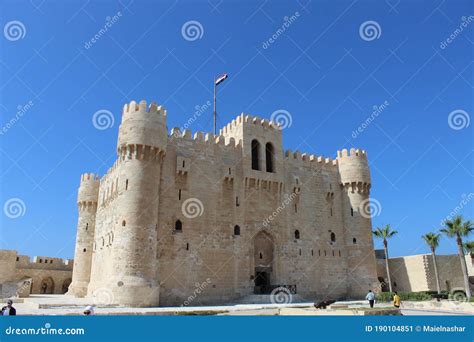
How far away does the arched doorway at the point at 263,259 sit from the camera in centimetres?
2719

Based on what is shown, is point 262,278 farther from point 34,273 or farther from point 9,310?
point 34,273

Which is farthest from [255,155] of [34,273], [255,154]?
[34,273]

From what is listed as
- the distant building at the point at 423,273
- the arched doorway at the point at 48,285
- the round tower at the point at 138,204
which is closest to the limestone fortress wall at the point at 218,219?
the round tower at the point at 138,204

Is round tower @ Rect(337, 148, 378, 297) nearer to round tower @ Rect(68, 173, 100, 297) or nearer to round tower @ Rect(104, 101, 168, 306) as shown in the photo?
round tower @ Rect(104, 101, 168, 306)

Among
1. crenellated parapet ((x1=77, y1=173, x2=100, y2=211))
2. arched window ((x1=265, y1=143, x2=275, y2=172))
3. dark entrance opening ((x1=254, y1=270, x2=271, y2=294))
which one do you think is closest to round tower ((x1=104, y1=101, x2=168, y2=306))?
dark entrance opening ((x1=254, y1=270, x2=271, y2=294))

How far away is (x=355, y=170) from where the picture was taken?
32.5 metres

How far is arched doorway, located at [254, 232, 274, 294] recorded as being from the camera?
2719cm

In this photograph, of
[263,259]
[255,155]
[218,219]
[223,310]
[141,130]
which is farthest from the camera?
[255,155]

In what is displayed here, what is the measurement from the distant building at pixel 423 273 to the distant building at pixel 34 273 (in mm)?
32485

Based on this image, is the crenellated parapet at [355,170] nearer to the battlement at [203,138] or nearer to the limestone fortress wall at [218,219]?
the limestone fortress wall at [218,219]

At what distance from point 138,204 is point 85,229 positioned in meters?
14.5

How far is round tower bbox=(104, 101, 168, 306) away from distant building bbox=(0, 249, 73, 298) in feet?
56.0
